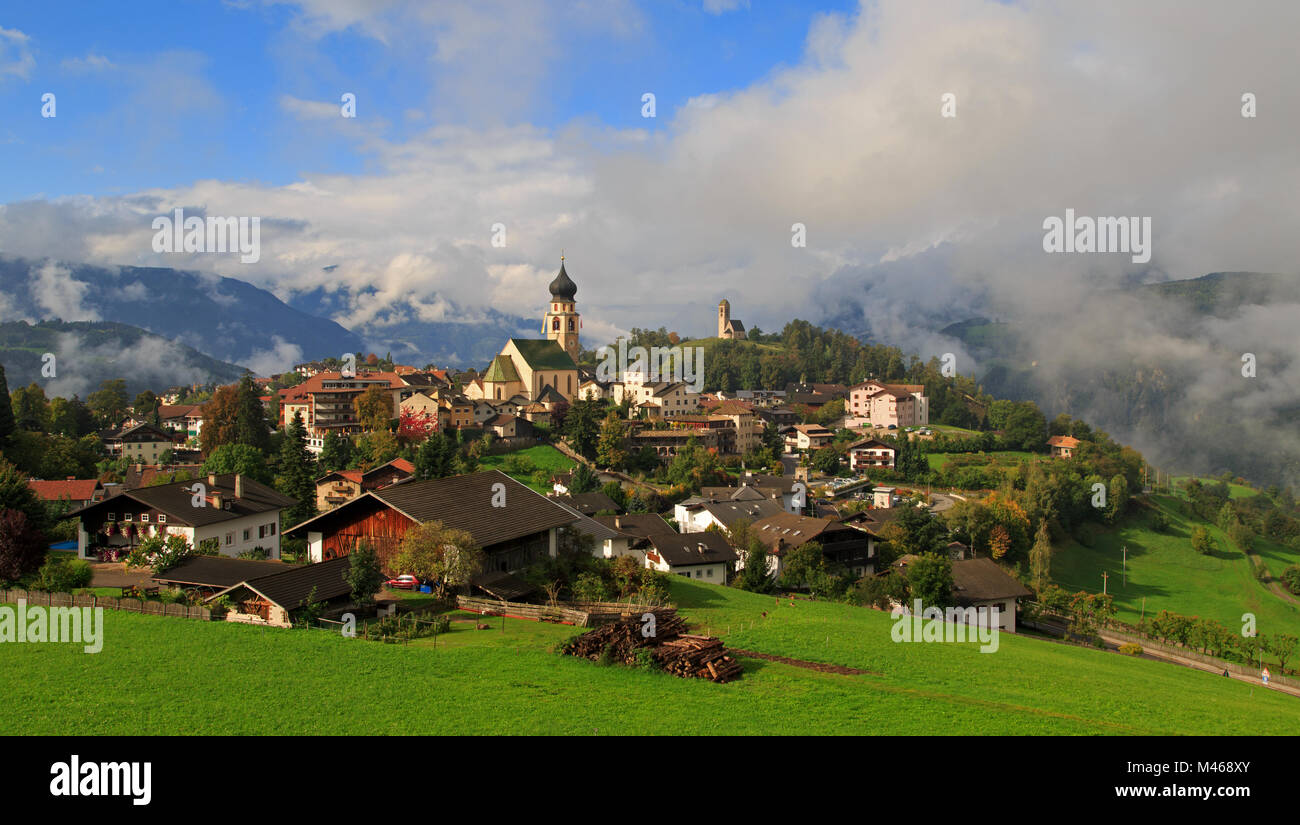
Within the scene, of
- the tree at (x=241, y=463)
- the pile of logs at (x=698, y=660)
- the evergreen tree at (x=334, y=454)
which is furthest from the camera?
the evergreen tree at (x=334, y=454)

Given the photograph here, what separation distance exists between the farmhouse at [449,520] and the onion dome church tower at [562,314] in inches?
2957

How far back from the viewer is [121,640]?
62.7ft

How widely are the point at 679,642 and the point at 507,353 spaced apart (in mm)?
76975

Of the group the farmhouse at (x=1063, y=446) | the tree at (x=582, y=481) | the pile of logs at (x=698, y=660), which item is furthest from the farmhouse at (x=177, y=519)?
the farmhouse at (x=1063, y=446)

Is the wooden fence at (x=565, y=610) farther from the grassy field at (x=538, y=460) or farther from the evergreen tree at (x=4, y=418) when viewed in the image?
the evergreen tree at (x=4, y=418)

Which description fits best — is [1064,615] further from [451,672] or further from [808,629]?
[451,672]

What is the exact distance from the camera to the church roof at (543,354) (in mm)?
92750

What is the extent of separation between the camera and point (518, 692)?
1622cm

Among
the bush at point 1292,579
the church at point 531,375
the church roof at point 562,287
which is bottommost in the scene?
the bush at point 1292,579

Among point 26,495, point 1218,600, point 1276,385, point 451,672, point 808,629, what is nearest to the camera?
point 451,672

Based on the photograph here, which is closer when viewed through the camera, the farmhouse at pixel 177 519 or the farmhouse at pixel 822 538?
the farmhouse at pixel 177 519

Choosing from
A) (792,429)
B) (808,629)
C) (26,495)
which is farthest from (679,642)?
(792,429)

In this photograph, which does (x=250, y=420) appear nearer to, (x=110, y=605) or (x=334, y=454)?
(x=334, y=454)

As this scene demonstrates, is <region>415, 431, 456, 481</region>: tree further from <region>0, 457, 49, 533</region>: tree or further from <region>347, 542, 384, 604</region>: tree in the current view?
<region>347, 542, 384, 604</region>: tree
